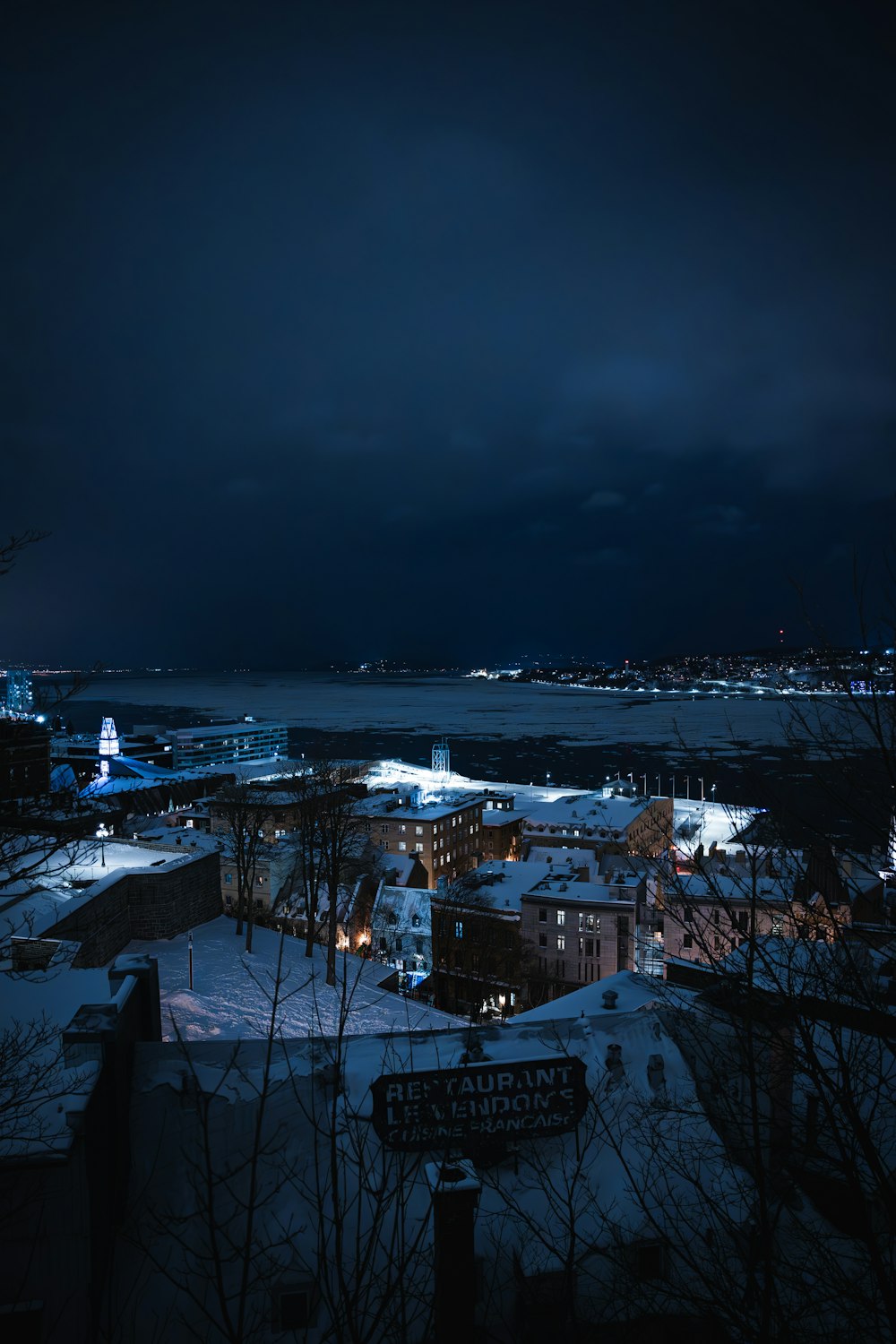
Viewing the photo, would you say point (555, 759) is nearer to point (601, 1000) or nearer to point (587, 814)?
point (587, 814)

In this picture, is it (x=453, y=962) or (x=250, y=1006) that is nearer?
(x=250, y=1006)

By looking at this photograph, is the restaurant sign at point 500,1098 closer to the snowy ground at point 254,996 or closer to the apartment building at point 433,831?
the snowy ground at point 254,996

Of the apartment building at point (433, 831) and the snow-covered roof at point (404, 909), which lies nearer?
the snow-covered roof at point (404, 909)

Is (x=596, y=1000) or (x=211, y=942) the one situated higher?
(x=596, y=1000)

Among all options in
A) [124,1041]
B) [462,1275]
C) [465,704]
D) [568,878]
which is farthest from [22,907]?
[465,704]

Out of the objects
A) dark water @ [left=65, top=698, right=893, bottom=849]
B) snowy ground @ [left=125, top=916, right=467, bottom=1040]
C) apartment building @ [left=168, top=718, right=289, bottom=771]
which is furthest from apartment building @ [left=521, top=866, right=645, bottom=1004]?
apartment building @ [left=168, top=718, right=289, bottom=771]

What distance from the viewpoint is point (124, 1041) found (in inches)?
335

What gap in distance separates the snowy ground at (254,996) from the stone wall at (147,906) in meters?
0.41

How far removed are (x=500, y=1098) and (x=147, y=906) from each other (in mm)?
11648

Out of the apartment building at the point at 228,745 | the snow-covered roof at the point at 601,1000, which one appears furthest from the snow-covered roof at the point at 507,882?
the apartment building at the point at 228,745

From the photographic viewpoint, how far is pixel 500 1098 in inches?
323

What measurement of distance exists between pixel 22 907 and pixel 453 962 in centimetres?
1537

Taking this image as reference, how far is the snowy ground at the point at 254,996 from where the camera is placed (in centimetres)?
1213

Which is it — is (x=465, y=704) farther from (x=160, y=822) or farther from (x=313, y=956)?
(x=313, y=956)
